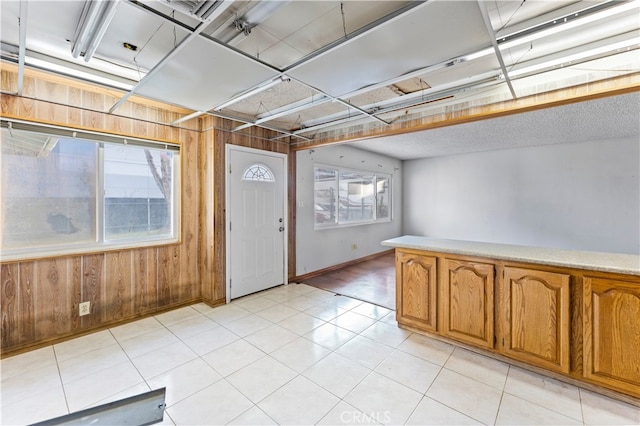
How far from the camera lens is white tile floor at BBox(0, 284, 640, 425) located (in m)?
1.77

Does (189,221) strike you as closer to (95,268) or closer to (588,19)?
(95,268)

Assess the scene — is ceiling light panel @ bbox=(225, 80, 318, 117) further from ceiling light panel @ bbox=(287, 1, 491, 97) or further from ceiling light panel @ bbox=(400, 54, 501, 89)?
ceiling light panel @ bbox=(400, 54, 501, 89)

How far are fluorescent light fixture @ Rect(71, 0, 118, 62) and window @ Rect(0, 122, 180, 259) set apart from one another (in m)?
1.17

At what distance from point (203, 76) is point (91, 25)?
2.16ft

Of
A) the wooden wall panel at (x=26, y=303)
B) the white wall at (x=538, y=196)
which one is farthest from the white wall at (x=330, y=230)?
the wooden wall panel at (x=26, y=303)

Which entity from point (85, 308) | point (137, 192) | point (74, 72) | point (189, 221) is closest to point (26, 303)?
point (85, 308)

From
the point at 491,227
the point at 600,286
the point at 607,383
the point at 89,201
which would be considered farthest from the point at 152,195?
the point at 491,227

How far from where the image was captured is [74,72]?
2387 mm

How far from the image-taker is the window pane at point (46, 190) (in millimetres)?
2453

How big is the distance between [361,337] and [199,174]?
9.51 ft

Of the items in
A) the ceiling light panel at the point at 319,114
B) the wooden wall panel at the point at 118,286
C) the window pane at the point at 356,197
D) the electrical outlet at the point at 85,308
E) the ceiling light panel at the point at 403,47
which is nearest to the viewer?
the ceiling light panel at the point at 403,47

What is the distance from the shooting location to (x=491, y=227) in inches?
241

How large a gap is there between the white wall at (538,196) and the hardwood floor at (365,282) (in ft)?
7.43

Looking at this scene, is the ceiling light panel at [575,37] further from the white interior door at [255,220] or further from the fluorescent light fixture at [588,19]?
the white interior door at [255,220]
